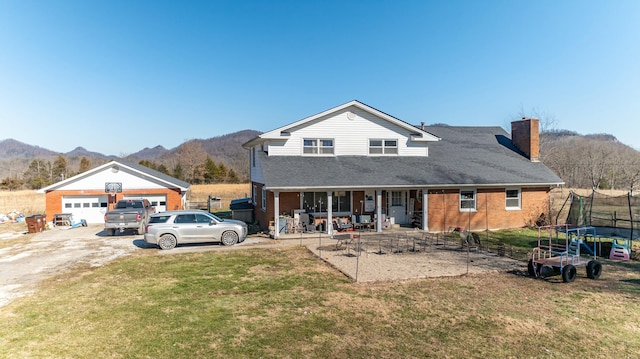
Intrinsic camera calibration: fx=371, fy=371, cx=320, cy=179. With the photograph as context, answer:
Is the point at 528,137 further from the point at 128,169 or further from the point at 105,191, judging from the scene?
the point at 105,191

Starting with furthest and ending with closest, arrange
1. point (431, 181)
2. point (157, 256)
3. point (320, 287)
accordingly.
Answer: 1. point (431, 181)
2. point (157, 256)
3. point (320, 287)

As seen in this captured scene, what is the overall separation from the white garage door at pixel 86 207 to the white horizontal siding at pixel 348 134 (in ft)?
43.5

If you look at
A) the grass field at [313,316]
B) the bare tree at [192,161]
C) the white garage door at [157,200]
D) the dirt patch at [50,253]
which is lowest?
the grass field at [313,316]

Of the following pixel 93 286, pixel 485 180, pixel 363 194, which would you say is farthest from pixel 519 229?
pixel 93 286

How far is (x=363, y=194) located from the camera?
21.5 m

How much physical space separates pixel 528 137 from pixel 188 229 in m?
22.7

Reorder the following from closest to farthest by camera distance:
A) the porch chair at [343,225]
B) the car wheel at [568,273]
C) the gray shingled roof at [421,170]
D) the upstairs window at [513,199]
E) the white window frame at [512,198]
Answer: the car wheel at [568,273]
the gray shingled roof at [421,170]
the porch chair at [343,225]
the white window frame at [512,198]
the upstairs window at [513,199]

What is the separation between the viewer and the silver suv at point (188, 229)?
16.3 m

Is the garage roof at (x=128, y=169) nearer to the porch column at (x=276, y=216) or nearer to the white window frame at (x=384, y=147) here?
the porch column at (x=276, y=216)

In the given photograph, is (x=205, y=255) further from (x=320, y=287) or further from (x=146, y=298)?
(x=320, y=287)

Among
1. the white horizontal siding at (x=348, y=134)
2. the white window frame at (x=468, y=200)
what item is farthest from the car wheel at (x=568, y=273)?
the white horizontal siding at (x=348, y=134)

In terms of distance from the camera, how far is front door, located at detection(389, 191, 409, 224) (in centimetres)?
2250

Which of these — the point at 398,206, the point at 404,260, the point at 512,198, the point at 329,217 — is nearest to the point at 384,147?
the point at 398,206

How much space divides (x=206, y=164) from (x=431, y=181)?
184 ft
